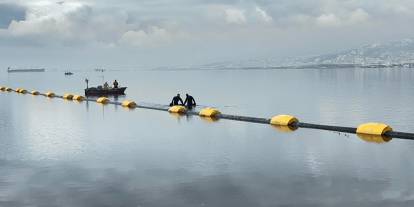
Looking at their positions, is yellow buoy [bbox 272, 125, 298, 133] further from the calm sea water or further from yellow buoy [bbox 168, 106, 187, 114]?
yellow buoy [bbox 168, 106, 187, 114]

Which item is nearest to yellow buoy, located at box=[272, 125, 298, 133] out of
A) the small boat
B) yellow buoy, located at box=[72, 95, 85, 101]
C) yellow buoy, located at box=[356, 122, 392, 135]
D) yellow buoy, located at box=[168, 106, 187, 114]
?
yellow buoy, located at box=[356, 122, 392, 135]

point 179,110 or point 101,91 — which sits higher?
point 101,91

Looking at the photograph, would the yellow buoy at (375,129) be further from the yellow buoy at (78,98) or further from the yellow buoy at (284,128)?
the yellow buoy at (78,98)

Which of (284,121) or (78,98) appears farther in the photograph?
(78,98)

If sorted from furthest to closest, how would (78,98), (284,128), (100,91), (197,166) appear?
(100,91) < (78,98) < (284,128) < (197,166)

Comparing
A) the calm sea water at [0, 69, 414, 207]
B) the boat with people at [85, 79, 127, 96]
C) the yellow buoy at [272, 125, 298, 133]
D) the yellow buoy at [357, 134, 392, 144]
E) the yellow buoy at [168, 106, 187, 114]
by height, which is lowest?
the calm sea water at [0, 69, 414, 207]

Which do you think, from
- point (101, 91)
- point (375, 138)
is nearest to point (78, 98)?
point (101, 91)

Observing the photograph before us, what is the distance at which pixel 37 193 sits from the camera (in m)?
24.4

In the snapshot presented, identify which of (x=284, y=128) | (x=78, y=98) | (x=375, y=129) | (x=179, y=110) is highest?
(x=78, y=98)

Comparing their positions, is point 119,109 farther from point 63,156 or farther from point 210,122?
point 63,156

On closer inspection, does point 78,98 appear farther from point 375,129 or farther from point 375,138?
point 375,138

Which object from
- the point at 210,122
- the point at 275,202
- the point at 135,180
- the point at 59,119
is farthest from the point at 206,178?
the point at 59,119

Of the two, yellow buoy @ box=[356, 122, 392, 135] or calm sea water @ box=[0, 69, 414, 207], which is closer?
calm sea water @ box=[0, 69, 414, 207]

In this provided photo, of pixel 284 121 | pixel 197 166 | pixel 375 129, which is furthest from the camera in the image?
pixel 284 121
